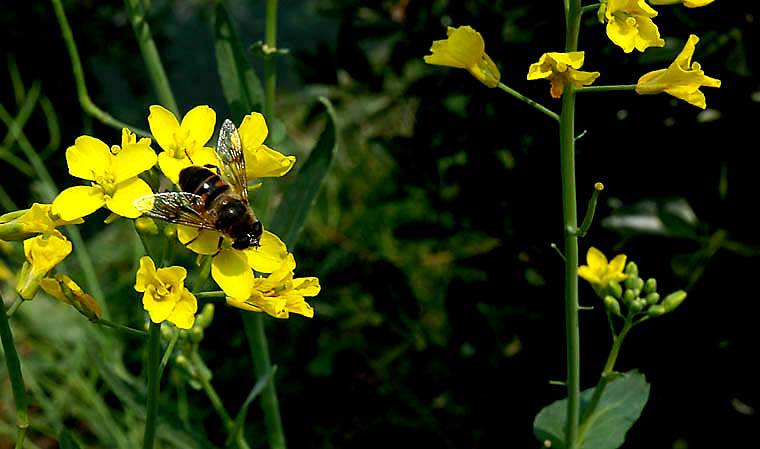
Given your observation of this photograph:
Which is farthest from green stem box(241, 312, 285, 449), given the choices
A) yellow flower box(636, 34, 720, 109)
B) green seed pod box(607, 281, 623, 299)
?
yellow flower box(636, 34, 720, 109)

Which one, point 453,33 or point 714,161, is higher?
point 453,33

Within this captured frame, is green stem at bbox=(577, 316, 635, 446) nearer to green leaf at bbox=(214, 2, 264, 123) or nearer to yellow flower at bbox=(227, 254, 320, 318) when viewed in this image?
yellow flower at bbox=(227, 254, 320, 318)

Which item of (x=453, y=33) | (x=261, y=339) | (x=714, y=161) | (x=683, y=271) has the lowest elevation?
(x=261, y=339)

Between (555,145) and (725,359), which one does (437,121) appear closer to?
(555,145)

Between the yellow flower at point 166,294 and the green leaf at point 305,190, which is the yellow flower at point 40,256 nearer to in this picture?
the yellow flower at point 166,294

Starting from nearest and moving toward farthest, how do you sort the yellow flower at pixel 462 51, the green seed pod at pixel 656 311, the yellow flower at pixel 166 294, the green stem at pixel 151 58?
the yellow flower at pixel 166 294 < the yellow flower at pixel 462 51 < the green seed pod at pixel 656 311 < the green stem at pixel 151 58

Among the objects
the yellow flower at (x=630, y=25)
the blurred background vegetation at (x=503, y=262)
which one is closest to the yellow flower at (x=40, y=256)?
the blurred background vegetation at (x=503, y=262)

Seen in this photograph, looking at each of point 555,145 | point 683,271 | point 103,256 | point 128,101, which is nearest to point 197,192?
point 555,145

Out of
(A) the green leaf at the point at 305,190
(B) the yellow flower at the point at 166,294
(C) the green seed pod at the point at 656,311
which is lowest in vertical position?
(A) the green leaf at the point at 305,190
